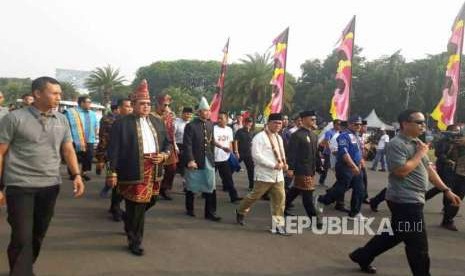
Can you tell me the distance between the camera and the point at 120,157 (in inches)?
212

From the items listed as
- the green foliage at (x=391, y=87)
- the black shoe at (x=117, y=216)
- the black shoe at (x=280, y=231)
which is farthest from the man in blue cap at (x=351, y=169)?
the green foliage at (x=391, y=87)

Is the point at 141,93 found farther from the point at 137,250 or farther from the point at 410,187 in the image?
the point at 410,187

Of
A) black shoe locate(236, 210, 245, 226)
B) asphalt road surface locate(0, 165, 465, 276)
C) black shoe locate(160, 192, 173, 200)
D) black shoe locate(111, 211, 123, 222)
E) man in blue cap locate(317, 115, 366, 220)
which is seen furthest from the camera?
black shoe locate(160, 192, 173, 200)

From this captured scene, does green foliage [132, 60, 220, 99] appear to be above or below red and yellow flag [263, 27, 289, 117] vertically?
above

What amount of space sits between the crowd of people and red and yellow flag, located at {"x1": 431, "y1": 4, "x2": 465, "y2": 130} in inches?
93.0

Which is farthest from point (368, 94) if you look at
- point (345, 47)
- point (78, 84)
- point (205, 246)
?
point (78, 84)

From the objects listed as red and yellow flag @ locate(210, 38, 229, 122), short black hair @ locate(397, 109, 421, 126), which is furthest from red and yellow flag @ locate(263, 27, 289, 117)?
short black hair @ locate(397, 109, 421, 126)

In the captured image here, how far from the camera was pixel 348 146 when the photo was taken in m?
8.01

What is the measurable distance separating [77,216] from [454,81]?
8359 millimetres

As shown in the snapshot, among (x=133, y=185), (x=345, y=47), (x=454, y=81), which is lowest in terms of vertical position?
(x=133, y=185)

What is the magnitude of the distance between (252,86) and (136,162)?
151 ft

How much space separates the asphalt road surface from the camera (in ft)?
16.4

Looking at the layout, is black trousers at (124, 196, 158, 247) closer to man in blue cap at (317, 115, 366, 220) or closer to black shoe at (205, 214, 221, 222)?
black shoe at (205, 214, 221, 222)

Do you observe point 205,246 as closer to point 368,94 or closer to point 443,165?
point 443,165
